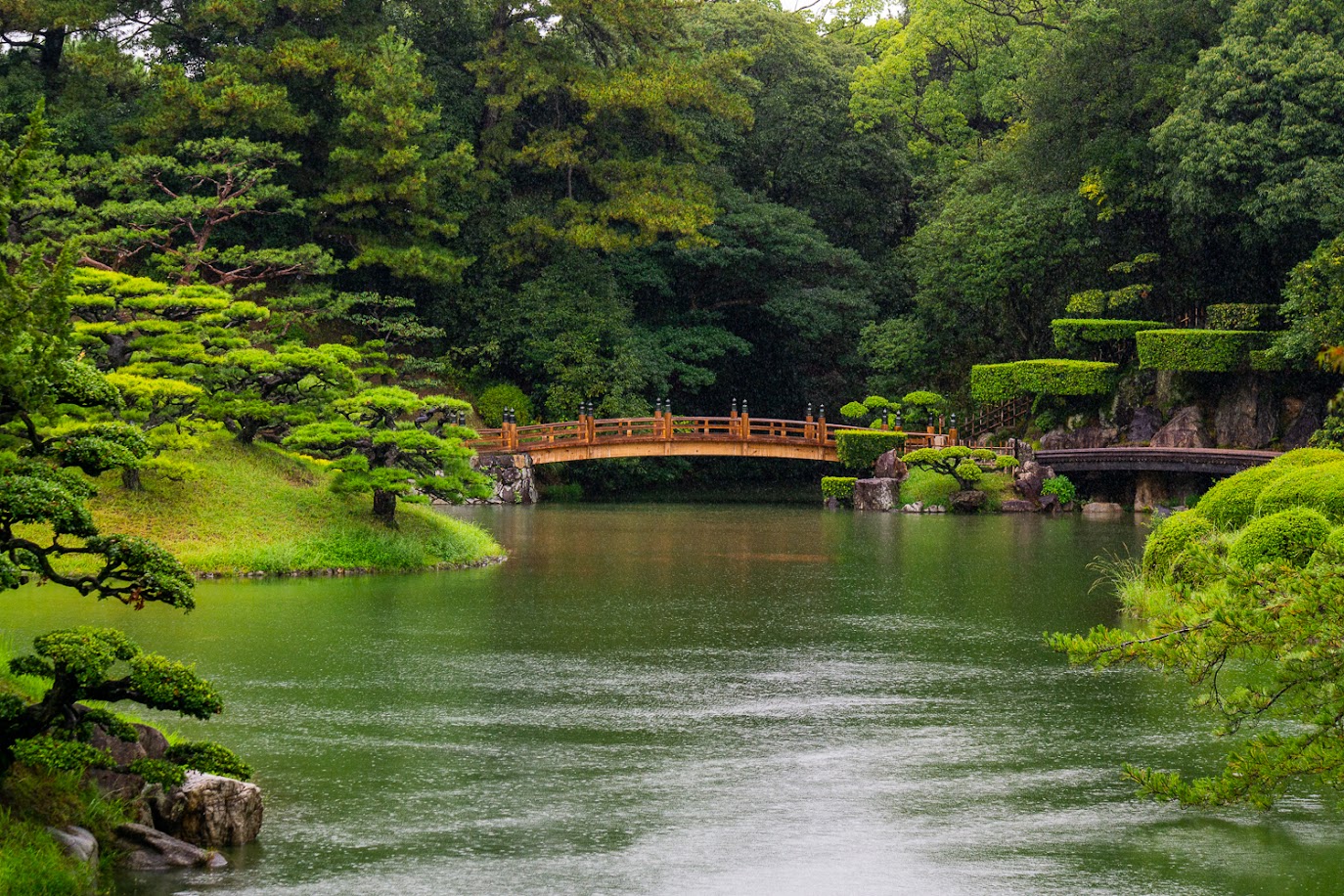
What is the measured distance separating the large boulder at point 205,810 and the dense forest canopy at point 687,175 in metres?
23.5

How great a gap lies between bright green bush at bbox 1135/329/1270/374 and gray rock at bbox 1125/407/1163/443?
1.42 metres

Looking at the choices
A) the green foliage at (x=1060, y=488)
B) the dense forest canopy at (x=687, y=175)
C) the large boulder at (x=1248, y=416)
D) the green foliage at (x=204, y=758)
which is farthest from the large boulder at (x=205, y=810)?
the large boulder at (x=1248, y=416)

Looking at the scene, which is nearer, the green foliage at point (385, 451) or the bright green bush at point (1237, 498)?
the bright green bush at point (1237, 498)

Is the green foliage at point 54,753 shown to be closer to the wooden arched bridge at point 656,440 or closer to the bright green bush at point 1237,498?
the bright green bush at point 1237,498

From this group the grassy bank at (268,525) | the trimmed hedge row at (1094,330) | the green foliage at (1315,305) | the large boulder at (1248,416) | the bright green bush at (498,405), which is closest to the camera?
the grassy bank at (268,525)

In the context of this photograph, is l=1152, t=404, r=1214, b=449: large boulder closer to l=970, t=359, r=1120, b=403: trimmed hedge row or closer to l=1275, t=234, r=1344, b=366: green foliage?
l=970, t=359, r=1120, b=403: trimmed hedge row

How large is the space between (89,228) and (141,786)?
2628 cm

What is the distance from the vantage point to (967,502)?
33969 mm

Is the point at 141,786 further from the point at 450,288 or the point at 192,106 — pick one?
the point at 450,288

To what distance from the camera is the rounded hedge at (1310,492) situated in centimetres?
1505

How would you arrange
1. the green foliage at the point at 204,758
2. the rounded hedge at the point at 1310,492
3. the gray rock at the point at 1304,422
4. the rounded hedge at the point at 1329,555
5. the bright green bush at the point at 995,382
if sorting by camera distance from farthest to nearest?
the bright green bush at the point at 995,382 → the gray rock at the point at 1304,422 → the rounded hedge at the point at 1310,492 → the green foliage at the point at 204,758 → the rounded hedge at the point at 1329,555

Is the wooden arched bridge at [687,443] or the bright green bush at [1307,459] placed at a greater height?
the wooden arched bridge at [687,443]

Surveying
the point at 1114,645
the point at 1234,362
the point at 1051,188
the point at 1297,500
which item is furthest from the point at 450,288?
the point at 1114,645

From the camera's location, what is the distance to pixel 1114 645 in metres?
7.49
